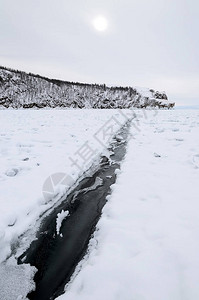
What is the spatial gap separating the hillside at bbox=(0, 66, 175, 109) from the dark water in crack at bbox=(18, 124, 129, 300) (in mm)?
27935

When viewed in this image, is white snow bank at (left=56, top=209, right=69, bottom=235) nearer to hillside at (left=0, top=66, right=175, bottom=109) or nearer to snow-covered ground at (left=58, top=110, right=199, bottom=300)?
snow-covered ground at (left=58, top=110, right=199, bottom=300)

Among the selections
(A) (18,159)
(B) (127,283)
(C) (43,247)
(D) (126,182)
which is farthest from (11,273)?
(A) (18,159)

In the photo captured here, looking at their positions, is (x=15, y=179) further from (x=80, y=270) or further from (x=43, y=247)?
(x=80, y=270)

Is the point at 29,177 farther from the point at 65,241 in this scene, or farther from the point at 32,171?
the point at 65,241

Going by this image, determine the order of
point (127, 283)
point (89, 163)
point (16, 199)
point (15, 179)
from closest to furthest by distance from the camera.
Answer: point (127, 283) → point (16, 199) → point (15, 179) → point (89, 163)

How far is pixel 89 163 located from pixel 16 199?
2.08m

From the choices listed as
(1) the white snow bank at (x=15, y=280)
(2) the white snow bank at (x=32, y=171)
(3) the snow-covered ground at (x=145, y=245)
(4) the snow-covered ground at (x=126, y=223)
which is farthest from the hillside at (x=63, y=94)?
(1) the white snow bank at (x=15, y=280)

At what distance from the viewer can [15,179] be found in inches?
130

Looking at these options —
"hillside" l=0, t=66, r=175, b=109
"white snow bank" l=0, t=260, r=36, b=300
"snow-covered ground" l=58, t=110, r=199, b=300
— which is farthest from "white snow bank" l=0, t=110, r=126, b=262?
"hillside" l=0, t=66, r=175, b=109

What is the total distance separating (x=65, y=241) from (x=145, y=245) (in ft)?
2.89

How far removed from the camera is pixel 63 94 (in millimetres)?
42500

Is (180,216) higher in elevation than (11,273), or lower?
higher

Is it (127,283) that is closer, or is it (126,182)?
(127,283)

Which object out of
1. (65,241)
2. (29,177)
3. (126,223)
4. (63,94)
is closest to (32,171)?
(29,177)
